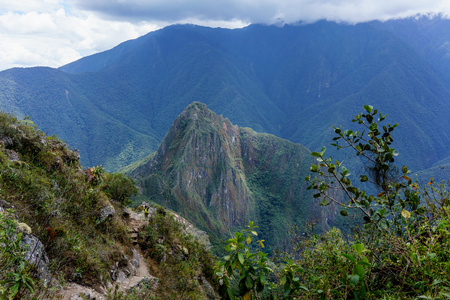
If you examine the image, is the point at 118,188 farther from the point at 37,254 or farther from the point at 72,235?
the point at 37,254

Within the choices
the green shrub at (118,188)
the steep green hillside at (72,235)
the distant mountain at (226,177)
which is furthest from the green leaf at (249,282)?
the distant mountain at (226,177)

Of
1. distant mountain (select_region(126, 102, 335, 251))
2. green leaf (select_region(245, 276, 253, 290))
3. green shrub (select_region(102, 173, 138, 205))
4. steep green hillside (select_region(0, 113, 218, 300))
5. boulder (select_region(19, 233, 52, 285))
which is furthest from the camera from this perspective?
distant mountain (select_region(126, 102, 335, 251))

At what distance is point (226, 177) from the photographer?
396 feet

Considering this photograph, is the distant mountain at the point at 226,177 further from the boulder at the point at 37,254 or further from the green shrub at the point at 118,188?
the boulder at the point at 37,254

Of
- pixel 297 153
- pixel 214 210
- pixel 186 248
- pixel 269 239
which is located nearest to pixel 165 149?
pixel 214 210

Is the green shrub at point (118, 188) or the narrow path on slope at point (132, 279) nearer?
the narrow path on slope at point (132, 279)

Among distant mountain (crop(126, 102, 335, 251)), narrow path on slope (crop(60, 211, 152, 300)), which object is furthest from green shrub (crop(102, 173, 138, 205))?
distant mountain (crop(126, 102, 335, 251))

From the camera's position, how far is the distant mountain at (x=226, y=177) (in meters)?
101

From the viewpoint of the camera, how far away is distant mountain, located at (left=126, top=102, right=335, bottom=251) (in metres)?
101

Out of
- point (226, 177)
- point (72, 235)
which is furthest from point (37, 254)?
point (226, 177)

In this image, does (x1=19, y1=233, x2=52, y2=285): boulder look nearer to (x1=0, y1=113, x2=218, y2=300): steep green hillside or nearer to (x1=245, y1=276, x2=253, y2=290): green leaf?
(x1=0, y1=113, x2=218, y2=300): steep green hillside

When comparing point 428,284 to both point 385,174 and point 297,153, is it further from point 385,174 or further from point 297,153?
point 297,153

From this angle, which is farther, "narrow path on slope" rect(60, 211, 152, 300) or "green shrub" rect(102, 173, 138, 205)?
"green shrub" rect(102, 173, 138, 205)

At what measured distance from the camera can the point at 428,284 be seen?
2.81 metres
